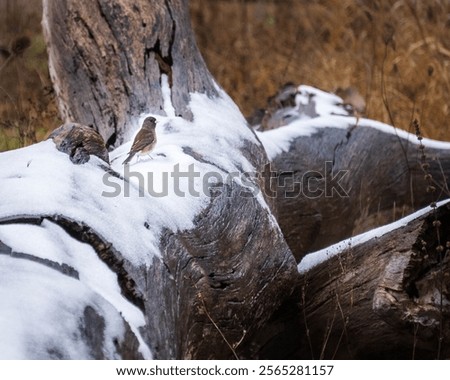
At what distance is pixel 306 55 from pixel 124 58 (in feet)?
14.0

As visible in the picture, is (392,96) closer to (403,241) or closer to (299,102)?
(299,102)

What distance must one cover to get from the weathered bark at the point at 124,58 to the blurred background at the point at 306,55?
33 cm

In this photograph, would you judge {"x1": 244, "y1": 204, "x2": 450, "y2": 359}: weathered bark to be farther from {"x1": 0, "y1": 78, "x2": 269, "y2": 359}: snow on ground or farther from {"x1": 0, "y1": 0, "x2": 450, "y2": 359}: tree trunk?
{"x1": 0, "y1": 78, "x2": 269, "y2": 359}: snow on ground

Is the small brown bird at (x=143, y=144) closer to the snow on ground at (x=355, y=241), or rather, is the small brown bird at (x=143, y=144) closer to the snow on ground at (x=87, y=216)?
the snow on ground at (x=87, y=216)

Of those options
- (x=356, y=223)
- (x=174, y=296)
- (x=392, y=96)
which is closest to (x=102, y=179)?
(x=174, y=296)

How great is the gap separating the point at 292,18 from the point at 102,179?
22.4 feet

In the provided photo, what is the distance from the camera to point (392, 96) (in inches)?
256

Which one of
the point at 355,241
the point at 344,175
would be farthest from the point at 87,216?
the point at 344,175

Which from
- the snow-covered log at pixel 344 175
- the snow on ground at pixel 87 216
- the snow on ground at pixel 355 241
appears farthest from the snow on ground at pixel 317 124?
the snow on ground at pixel 355 241

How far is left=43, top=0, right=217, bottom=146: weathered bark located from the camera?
153 inches

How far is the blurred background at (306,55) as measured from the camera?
4.97 m

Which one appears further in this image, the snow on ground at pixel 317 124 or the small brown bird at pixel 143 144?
the snow on ground at pixel 317 124

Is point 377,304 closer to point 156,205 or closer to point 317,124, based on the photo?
point 156,205

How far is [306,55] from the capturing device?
26.1 ft
